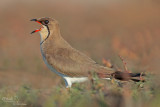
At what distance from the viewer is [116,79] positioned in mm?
5277

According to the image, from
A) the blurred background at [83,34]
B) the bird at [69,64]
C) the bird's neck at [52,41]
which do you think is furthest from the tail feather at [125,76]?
the bird's neck at [52,41]

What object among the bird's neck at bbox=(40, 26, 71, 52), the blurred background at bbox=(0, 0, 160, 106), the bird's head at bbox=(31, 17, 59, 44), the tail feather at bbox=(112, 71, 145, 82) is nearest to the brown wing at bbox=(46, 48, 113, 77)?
the bird's neck at bbox=(40, 26, 71, 52)

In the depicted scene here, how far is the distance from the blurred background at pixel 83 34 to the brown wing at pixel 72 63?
916mm

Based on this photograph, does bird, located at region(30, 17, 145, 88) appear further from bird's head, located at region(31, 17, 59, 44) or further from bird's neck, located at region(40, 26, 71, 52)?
bird's head, located at region(31, 17, 59, 44)

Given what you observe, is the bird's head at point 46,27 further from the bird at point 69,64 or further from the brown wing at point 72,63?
the brown wing at point 72,63

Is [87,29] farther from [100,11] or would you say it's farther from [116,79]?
[116,79]

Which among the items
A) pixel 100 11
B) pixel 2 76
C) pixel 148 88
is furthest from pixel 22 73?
pixel 100 11

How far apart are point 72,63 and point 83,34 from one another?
8.85m

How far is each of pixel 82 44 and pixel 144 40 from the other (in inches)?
184

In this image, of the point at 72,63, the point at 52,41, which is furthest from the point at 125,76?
the point at 52,41

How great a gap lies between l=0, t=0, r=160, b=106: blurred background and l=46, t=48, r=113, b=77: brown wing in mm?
916

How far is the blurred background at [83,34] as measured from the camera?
8.12 m

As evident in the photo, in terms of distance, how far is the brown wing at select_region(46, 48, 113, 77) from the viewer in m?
5.71

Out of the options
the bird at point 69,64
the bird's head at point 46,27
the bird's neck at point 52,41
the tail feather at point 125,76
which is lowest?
the tail feather at point 125,76
